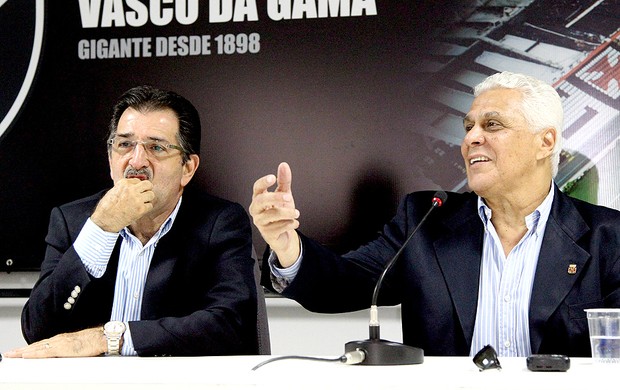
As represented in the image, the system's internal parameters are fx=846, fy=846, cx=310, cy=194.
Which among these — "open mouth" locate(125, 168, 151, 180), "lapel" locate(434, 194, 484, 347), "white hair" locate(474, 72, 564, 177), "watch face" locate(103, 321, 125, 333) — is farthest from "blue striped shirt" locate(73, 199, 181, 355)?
"white hair" locate(474, 72, 564, 177)

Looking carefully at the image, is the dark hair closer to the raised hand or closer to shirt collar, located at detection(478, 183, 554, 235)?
the raised hand

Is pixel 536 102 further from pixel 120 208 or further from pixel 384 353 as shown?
pixel 120 208

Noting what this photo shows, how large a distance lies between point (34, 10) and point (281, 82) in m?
1.16

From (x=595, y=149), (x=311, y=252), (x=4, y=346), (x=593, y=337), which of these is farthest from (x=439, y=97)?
(x=4, y=346)

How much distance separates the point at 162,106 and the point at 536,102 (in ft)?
4.21

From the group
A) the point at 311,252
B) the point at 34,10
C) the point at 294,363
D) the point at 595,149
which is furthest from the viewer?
the point at 34,10

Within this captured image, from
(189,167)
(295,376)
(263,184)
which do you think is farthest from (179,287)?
(295,376)

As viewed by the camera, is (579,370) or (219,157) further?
(219,157)

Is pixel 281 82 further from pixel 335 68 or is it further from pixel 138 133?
Result: pixel 138 133

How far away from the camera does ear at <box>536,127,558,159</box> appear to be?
2.77 metres

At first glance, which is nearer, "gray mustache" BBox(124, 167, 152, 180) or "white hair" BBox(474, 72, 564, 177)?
"white hair" BBox(474, 72, 564, 177)

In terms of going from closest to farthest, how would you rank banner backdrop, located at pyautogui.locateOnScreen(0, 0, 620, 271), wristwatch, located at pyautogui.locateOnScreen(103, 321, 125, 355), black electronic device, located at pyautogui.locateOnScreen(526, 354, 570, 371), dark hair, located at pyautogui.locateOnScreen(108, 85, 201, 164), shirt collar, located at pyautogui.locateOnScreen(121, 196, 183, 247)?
black electronic device, located at pyautogui.locateOnScreen(526, 354, 570, 371)
wristwatch, located at pyautogui.locateOnScreen(103, 321, 125, 355)
shirt collar, located at pyautogui.locateOnScreen(121, 196, 183, 247)
dark hair, located at pyautogui.locateOnScreen(108, 85, 201, 164)
banner backdrop, located at pyautogui.locateOnScreen(0, 0, 620, 271)

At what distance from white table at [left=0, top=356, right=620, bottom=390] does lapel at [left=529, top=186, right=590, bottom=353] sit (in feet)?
1.47

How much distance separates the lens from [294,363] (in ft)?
6.35
